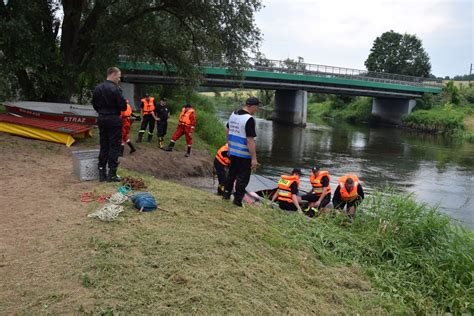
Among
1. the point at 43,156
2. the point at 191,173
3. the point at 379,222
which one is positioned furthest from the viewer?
the point at 191,173

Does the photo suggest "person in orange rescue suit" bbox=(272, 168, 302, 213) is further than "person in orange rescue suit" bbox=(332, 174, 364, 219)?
Yes

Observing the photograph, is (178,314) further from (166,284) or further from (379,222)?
(379,222)

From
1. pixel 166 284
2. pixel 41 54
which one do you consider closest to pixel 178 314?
pixel 166 284

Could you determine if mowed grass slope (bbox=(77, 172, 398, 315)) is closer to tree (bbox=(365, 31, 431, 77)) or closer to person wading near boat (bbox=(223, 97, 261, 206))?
person wading near boat (bbox=(223, 97, 261, 206))

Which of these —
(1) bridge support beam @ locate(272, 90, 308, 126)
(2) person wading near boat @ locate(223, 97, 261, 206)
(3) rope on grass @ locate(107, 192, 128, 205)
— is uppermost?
(1) bridge support beam @ locate(272, 90, 308, 126)

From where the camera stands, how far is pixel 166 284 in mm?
3795

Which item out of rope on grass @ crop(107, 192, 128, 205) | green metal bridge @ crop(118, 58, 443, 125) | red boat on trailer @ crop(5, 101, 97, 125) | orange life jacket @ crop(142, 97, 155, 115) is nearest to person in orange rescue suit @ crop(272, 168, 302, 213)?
rope on grass @ crop(107, 192, 128, 205)

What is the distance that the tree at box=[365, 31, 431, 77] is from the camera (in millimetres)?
69062

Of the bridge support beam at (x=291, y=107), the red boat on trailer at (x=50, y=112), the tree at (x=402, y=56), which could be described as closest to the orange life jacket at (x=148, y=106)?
the red boat on trailer at (x=50, y=112)

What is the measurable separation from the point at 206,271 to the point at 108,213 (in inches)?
71.0

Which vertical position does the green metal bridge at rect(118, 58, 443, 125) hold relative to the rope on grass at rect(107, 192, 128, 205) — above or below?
above

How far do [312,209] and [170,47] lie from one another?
9.97 meters

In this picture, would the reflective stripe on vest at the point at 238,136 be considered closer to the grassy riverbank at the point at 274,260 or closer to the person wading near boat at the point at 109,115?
the grassy riverbank at the point at 274,260

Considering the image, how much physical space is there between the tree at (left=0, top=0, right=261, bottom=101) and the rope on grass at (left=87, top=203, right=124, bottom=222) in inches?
329
